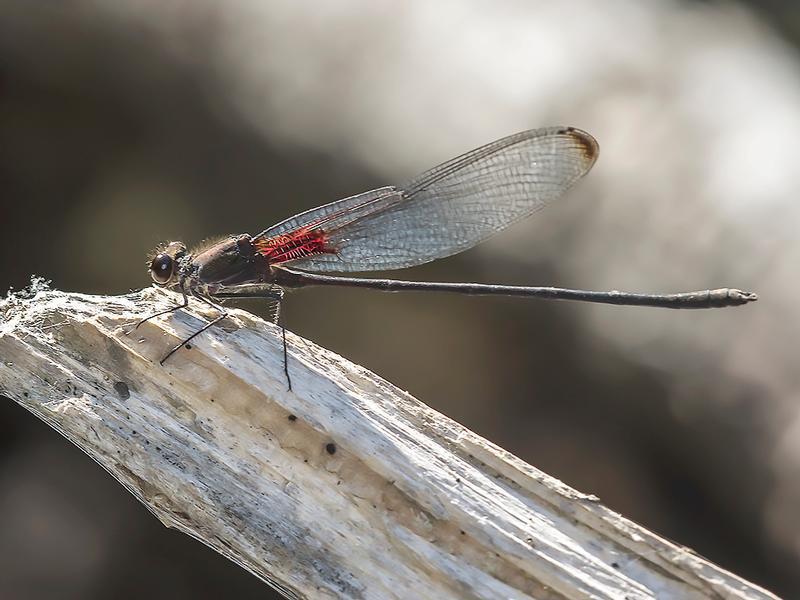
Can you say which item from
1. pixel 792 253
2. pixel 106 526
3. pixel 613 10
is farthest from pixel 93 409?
pixel 613 10

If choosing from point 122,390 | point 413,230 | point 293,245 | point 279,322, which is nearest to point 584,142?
point 413,230

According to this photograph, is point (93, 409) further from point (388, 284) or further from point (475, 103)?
point (475, 103)

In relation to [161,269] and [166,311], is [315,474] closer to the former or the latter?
[166,311]

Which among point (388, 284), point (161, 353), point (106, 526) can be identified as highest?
point (388, 284)

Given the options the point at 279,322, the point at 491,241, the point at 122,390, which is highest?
the point at 491,241

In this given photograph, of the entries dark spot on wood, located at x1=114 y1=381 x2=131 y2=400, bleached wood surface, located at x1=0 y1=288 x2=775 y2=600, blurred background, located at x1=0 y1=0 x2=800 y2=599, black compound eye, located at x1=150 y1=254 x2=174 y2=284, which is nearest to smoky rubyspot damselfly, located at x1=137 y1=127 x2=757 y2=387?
black compound eye, located at x1=150 y1=254 x2=174 y2=284
